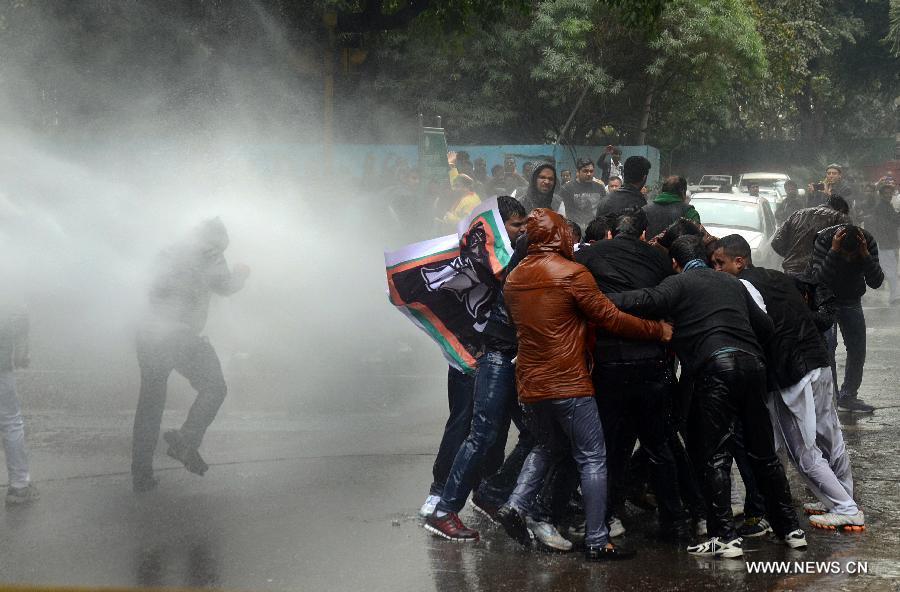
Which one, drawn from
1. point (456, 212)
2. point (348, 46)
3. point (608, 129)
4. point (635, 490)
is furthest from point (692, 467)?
point (608, 129)

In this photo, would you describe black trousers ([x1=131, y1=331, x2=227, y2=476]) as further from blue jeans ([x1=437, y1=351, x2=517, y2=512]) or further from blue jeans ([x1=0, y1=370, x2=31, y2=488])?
blue jeans ([x1=437, y1=351, x2=517, y2=512])

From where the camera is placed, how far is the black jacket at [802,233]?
28.3 feet

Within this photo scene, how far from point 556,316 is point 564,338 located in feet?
0.36

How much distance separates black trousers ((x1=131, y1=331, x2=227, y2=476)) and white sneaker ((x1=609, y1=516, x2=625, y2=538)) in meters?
2.56

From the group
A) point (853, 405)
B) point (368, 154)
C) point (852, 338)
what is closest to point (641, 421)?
point (852, 338)

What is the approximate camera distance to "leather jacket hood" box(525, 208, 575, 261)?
556cm

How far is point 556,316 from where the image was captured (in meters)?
5.48

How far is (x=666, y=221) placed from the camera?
27.4ft

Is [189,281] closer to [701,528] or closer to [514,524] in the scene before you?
[514,524]

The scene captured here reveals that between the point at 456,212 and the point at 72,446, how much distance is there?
6350mm

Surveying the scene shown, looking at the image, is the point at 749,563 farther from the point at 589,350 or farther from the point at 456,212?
the point at 456,212

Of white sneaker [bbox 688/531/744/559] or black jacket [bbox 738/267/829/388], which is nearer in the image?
white sneaker [bbox 688/531/744/559]

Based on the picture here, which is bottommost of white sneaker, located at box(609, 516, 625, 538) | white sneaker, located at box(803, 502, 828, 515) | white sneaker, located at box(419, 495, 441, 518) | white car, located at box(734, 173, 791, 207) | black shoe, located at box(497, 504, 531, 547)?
white car, located at box(734, 173, 791, 207)

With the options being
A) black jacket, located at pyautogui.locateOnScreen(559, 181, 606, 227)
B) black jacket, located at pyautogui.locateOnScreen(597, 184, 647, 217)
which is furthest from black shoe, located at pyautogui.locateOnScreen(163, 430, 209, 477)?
black jacket, located at pyautogui.locateOnScreen(559, 181, 606, 227)
